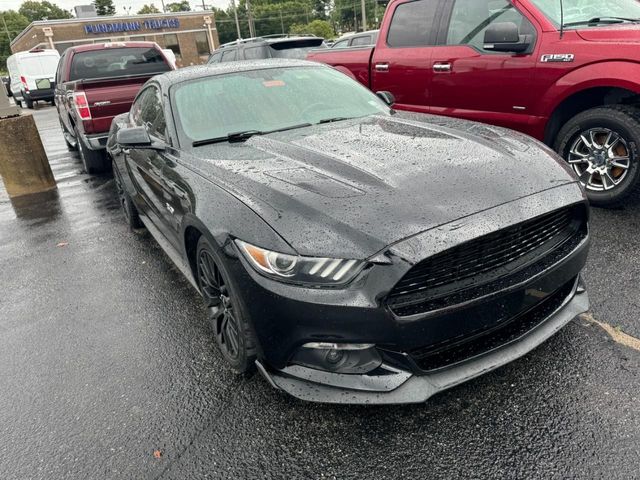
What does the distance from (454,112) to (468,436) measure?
3.74 meters

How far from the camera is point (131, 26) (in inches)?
2052

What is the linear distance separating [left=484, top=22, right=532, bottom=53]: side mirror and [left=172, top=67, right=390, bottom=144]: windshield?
131 centimetres

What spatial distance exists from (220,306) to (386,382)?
1117 mm

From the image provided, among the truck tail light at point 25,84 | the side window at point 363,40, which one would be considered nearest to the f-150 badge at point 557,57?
the side window at point 363,40

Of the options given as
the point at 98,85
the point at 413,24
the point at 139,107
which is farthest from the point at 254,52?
the point at 139,107

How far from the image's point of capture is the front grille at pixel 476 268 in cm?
197

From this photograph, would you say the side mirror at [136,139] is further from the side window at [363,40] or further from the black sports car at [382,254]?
the side window at [363,40]

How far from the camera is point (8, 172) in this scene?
7008mm

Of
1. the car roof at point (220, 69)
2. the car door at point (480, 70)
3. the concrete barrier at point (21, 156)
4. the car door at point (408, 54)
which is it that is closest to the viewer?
the car roof at point (220, 69)

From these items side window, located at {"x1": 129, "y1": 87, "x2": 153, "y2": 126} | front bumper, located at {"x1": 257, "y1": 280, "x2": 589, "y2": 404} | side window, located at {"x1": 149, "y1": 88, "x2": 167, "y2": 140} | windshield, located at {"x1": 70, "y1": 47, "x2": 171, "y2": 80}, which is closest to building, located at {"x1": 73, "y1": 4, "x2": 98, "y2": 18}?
windshield, located at {"x1": 70, "y1": 47, "x2": 171, "y2": 80}

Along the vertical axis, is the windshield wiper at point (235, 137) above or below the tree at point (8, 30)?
below

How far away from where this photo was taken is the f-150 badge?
405 cm

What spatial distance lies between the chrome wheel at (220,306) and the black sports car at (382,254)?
1 cm

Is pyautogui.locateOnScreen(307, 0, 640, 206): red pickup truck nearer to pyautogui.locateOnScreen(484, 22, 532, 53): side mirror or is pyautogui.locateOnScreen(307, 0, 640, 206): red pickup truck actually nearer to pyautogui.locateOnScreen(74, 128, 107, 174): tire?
pyautogui.locateOnScreen(484, 22, 532, 53): side mirror
